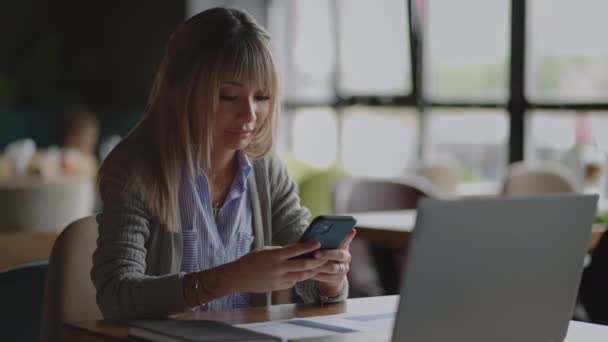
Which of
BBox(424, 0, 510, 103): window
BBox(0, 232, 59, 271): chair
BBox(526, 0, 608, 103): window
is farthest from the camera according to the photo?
BBox(424, 0, 510, 103): window

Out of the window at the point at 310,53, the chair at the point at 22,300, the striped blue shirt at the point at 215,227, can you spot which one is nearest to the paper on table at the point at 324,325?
the striped blue shirt at the point at 215,227

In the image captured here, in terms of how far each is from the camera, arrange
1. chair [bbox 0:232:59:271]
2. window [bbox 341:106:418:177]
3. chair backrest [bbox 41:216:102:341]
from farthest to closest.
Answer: window [bbox 341:106:418:177], chair [bbox 0:232:59:271], chair backrest [bbox 41:216:102:341]

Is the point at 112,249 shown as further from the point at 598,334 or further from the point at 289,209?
the point at 598,334

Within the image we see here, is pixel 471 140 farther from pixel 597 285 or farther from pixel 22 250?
pixel 22 250

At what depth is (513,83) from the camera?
6.25m

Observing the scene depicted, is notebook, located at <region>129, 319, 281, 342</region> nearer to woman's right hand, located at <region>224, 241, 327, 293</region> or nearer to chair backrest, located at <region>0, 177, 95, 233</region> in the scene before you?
woman's right hand, located at <region>224, 241, 327, 293</region>

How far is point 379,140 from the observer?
7.44 metres

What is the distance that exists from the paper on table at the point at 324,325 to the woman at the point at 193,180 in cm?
9

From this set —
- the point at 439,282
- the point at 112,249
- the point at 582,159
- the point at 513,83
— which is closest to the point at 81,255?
the point at 112,249

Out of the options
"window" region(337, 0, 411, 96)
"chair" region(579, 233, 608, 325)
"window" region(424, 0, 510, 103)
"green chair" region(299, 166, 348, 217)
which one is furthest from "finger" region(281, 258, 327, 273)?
"window" region(337, 0, 411, 96)

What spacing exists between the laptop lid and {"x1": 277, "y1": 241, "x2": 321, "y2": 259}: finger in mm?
321

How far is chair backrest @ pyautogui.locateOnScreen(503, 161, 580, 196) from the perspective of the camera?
466cm

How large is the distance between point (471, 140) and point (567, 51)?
0.99 m

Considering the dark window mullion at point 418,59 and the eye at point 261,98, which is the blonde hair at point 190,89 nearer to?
the eye at point 261,98
